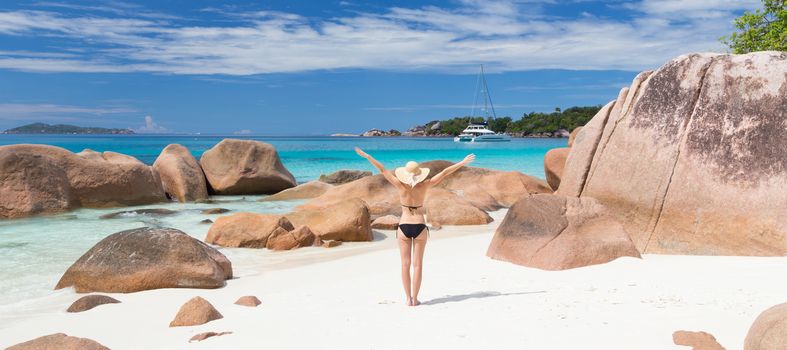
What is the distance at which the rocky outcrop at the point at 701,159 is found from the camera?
832 centimetres

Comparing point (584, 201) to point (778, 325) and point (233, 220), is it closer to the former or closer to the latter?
point (778, 325)

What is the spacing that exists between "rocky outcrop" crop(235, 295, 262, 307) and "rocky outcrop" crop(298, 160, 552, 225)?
733cm

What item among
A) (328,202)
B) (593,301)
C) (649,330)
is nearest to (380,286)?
(593,301)

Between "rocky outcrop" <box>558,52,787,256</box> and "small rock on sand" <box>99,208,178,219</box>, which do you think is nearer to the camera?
"rocky outcrop" <box>558,52,787,256</box>

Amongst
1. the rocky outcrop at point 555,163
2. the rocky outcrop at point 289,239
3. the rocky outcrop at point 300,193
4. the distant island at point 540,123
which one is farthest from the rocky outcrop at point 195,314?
the distant island at point 540,123

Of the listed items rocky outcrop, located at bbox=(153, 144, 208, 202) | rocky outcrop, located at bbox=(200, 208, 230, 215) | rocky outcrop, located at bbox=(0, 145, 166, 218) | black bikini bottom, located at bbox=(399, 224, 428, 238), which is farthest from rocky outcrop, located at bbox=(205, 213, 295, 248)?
rocky outcrop, located at bbox=(153, 144, 208, 202)

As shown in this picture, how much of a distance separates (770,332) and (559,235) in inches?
166

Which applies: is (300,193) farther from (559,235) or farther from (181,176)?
(559,235)

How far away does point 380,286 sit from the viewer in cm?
732

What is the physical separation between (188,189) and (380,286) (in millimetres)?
13745

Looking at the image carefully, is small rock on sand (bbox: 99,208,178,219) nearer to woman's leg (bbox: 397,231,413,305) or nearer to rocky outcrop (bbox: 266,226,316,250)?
rocky outcrop (bbox: 266,226,316,250)

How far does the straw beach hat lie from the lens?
636 centimetres

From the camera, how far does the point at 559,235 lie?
321 inches

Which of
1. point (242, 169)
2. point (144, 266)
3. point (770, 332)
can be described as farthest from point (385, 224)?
point (242, 169)
